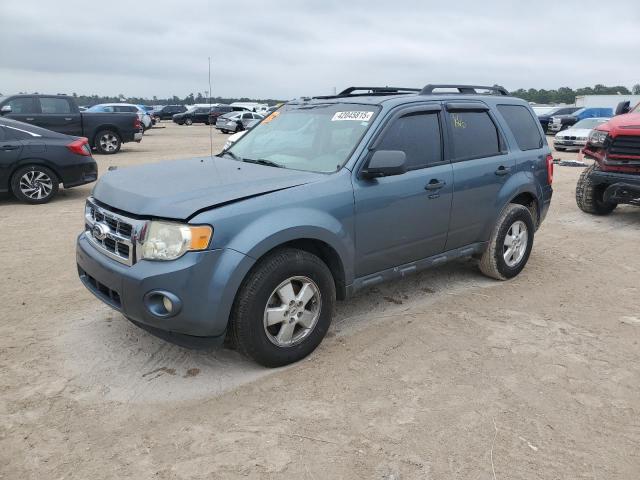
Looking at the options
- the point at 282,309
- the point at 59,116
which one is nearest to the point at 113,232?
the point at 282,309

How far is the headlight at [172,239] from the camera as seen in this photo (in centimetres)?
310

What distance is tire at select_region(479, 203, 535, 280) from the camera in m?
5.17

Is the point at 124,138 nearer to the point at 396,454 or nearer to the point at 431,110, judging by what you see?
the point at 431,110

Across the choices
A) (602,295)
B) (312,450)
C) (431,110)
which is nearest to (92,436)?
(312,450)

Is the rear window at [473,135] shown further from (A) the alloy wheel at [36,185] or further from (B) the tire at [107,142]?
(B) the tire at [107,142]

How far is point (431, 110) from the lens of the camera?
4.54 meters

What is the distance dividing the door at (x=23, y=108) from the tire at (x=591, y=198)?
13.4 meters

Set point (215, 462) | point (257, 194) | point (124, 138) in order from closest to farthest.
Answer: point (215, 462), point (257, 194), point (124, 138)

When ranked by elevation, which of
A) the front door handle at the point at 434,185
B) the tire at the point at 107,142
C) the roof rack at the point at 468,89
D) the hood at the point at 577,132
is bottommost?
the tire at the point at 107,142

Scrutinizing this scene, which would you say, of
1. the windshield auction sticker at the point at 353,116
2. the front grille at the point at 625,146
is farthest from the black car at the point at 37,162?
the front grille at the point at 625,146

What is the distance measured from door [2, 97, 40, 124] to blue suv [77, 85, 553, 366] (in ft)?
39.2

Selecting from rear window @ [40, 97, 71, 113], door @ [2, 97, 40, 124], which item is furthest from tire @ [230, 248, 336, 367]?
rear window @ [40, 97, 71, 113]

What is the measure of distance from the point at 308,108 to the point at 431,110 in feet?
3.45

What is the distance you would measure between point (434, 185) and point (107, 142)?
48.8ft
